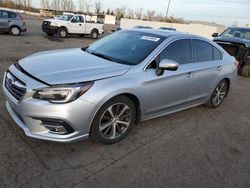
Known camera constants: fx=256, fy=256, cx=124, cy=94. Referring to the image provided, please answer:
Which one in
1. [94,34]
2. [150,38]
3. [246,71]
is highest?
[150,38]

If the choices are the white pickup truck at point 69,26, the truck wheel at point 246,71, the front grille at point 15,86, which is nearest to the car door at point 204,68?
the front grille at point 15,86

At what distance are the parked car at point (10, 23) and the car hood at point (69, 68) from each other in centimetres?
1396

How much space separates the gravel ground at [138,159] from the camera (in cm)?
296

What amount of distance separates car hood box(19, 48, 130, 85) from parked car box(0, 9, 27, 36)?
549 inches

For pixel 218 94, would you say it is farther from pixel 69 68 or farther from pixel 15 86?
pixel 15 86

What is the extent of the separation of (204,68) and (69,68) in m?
2.70

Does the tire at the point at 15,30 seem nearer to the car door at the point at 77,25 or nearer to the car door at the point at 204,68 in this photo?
the car door at the point at 77,25

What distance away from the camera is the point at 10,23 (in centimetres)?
1628

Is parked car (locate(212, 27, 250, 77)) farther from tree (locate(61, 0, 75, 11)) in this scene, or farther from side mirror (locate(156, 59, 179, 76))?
tree (locate(61, 0, 75, 11))

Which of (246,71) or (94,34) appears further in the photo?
(94,34)

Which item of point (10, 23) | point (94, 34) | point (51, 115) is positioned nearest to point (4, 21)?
point (10, 23)

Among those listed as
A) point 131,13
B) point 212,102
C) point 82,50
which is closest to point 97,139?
point 82,50

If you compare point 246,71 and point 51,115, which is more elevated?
point 51,115

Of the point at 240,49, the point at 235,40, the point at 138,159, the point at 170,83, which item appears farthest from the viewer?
the point at 235,40
